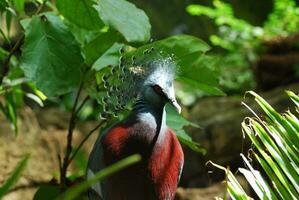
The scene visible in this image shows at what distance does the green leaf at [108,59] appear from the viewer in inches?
59.0

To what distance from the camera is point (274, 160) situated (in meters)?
1.08

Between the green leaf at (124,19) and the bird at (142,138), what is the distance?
0.27 ft

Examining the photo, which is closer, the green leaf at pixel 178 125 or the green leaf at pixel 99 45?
the green leaf at pixel 99 45

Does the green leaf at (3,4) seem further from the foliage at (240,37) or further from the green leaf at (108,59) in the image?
the foliage at (240,37)

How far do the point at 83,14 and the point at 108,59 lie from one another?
188 mm

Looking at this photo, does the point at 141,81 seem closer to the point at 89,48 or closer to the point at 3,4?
the point at 89,48

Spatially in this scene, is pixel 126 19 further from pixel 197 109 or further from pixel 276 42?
pixel 276 42

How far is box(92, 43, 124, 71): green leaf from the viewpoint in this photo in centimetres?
150

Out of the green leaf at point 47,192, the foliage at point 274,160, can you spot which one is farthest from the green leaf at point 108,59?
the foliage at point 274,160

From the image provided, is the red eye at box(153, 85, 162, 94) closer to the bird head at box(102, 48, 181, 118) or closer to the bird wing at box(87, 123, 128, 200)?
the bird head at box(102, 48, 181, 118)

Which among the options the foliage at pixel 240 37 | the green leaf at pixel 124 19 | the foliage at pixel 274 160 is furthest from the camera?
the foliage at pixel 240 37

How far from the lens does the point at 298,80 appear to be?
5086mm

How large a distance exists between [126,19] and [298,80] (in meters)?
3.98

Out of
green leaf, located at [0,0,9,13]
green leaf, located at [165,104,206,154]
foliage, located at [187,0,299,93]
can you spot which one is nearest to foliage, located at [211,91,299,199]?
green leaf, located at [165,104,206,154]
